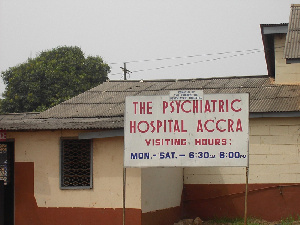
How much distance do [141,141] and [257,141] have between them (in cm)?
518

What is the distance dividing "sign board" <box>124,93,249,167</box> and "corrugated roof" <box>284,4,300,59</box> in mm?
4394

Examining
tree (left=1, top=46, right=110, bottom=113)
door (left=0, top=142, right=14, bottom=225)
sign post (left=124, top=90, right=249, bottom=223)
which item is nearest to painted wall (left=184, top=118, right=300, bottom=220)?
sign post (left=124, top=90, right=249, bottom=223)

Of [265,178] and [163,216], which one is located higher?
[265,178]

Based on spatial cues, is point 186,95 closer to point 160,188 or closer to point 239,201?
point 160,188

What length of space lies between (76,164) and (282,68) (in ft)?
21.9

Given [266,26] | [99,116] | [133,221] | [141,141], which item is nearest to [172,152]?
[141,141]

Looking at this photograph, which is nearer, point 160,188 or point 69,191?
point 69,191

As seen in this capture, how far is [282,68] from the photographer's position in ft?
50.3

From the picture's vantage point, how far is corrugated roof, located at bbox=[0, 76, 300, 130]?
12021 mm

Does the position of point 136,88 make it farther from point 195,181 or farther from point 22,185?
point 22,185

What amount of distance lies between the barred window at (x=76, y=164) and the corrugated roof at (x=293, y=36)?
17.1 ft

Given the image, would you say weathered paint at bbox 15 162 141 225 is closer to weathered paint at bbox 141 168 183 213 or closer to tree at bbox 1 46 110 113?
weathered paint at bbox 141 168 183 213

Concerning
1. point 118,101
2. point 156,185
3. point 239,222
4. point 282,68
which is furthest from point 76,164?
point 282,68

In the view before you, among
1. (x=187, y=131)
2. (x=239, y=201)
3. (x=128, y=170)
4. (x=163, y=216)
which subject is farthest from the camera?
(x=239, y=201)
